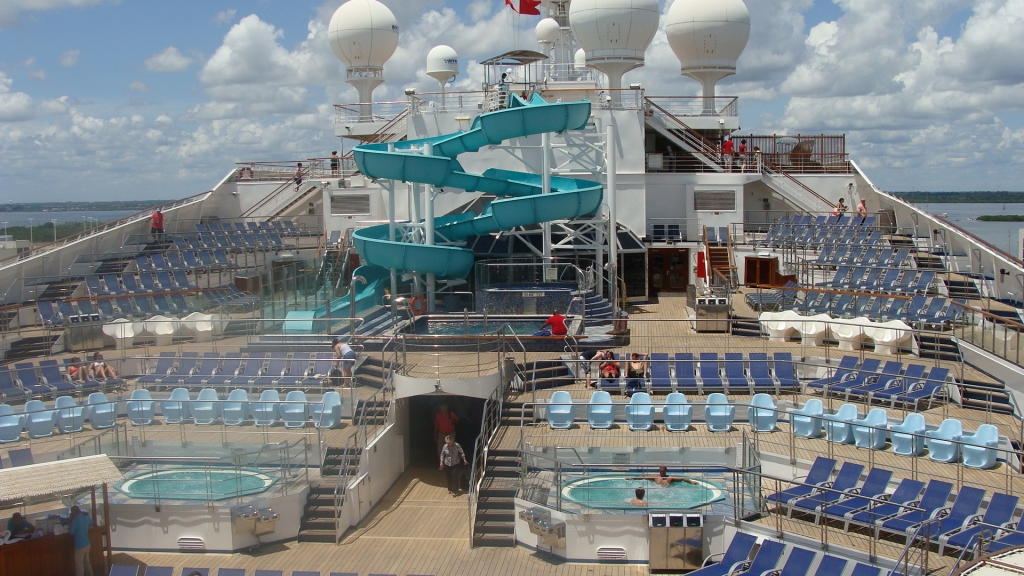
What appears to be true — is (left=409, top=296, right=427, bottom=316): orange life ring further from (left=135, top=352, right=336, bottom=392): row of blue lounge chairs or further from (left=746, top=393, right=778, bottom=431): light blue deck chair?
(left=746, top=393, right=778, bottom=431): light blue deck chair

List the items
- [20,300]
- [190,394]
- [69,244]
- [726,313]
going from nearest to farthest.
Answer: [190,394] → [726,313] → [20,300] → [69,244]

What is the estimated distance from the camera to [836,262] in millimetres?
25922

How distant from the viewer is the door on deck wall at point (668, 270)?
3109cm

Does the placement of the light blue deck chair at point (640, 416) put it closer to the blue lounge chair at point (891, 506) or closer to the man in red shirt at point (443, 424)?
the man in red shirt at point (443, 424)

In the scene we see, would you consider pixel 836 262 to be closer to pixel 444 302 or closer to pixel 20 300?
pixel 444 302

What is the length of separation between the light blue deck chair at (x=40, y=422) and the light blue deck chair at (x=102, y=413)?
2.02 feet

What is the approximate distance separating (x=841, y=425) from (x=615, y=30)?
20.4 m

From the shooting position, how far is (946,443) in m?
13.6

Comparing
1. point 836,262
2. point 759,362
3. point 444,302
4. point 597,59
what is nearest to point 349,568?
point 759,362

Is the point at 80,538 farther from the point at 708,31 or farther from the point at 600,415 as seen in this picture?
the point at 708,31

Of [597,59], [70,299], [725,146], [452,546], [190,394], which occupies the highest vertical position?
[597,59]

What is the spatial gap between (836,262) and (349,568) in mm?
17834

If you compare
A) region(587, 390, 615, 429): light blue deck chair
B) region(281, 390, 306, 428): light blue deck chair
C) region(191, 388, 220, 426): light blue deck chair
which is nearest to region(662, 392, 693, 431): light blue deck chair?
region(587, 390, 615, 429): light blue deck chair

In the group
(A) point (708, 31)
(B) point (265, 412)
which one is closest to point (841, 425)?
(B) point (265, 412)
